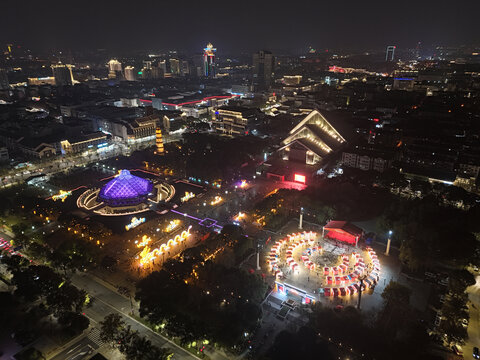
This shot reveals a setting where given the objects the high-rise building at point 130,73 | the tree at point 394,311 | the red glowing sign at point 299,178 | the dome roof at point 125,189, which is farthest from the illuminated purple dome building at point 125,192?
the high-rise building at point 130,73

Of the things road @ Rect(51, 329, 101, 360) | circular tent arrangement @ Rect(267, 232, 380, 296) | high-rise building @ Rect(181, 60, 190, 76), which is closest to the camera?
road @ Rect(51, 329, 101, 360)

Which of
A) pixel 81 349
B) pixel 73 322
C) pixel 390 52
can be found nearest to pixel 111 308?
pixel 73 322

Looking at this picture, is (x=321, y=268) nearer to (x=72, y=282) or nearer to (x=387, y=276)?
(x=387, y=276)

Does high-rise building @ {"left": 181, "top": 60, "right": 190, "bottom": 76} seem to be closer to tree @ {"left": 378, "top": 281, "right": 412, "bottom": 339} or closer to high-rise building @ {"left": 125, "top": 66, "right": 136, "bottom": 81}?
high-rise building @ {"left": 125, "top": 66, "right": 136, "bottom": 81}

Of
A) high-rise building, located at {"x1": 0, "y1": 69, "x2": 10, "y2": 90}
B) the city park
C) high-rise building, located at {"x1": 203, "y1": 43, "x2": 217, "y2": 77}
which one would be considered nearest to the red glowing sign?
the city park

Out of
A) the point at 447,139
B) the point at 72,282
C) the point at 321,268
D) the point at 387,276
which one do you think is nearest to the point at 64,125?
the point at 72,282

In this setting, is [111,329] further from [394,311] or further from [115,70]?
[115,70]
